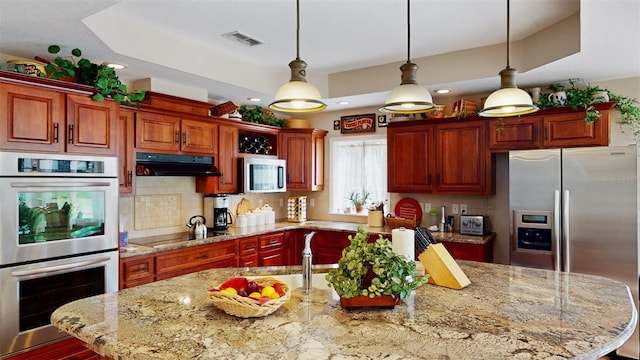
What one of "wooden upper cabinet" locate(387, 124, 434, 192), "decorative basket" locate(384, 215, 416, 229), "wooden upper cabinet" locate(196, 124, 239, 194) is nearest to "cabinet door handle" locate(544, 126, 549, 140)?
"wooden upper cabinet" locate(387, 124, 434, 192)

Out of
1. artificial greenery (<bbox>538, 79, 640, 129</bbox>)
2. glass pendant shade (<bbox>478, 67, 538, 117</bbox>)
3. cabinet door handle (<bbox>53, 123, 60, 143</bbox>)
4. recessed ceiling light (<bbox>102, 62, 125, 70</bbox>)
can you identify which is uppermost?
recessed ceiling light (<bbox>102, 62, 125, 70</bbox>)

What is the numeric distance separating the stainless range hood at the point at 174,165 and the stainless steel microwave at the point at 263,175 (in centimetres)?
37

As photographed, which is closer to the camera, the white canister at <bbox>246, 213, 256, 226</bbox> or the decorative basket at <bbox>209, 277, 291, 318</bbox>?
the decorative basket at <bbox>209, 277, 291, 318</bbox>

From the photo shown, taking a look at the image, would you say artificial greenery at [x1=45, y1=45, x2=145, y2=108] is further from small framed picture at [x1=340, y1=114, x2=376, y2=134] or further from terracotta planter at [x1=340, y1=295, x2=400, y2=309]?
small framed picture at [x1=340, y1=114, x2=376, y2=134]

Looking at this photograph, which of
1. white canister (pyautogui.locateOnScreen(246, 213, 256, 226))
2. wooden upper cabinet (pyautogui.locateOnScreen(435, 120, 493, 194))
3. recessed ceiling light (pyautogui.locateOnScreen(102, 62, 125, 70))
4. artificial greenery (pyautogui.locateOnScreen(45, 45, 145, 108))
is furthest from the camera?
white canister (pyautogui.locateOnScreen(246, 213, 256, 226))

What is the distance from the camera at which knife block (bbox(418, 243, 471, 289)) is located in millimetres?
1996

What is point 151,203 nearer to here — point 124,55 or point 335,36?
point 124,55

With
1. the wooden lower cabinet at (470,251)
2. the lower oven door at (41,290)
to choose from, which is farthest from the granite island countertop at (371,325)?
the wooden lower cabinet at (470,251)

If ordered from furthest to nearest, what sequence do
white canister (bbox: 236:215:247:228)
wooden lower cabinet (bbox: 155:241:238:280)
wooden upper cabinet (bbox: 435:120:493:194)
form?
white canister (bbox: 236:215:247:228)
wooden upper cabinet (bbox: 435:120:493:194)
wooden lower cabinet (bbox: 155:241:238:280)

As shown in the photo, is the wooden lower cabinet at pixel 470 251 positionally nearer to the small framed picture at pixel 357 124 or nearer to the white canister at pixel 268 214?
the small framed picture at pixel 357 124

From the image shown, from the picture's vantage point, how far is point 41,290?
2623 millimetres

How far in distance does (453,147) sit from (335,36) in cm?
173

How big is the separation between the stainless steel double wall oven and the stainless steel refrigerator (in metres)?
3.41

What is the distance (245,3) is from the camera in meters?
2.80
